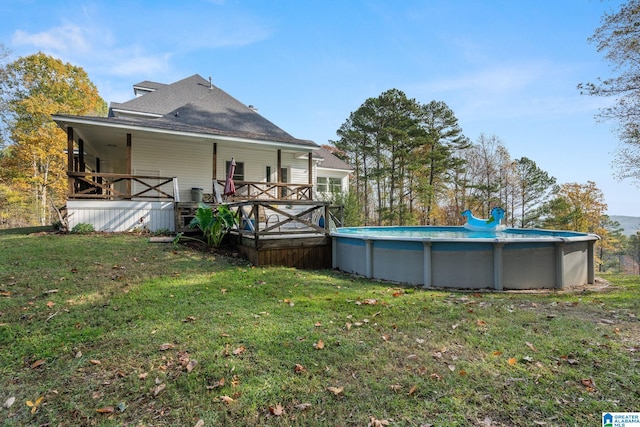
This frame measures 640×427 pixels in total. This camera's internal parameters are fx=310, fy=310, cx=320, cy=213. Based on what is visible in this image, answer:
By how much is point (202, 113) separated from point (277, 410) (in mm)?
15458

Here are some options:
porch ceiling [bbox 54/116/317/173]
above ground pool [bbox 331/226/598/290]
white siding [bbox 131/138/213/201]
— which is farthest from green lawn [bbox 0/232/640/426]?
white siding [bbox 131/138/213/201]

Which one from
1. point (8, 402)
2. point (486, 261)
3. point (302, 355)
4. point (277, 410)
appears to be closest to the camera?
point (277, 410)

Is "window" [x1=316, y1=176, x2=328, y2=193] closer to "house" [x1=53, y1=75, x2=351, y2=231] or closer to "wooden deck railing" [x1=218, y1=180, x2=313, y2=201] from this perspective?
"house" [x1=53, y1=75, x2=351, y2=231]

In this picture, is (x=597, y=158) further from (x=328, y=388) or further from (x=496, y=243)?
(x=328, y=388)

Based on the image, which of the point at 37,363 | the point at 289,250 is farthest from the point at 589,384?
the point at 289,250

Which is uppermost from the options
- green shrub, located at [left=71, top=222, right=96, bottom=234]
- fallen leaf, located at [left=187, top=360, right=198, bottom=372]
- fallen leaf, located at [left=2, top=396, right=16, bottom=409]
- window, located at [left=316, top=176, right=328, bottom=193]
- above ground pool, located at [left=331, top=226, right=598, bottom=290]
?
window, located at [left=316, top=176, right=328, bottom=193]

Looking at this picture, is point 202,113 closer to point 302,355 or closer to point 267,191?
point 267,191

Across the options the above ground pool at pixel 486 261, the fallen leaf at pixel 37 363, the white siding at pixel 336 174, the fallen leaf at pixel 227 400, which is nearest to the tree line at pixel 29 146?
the white siding at pixel 336 174

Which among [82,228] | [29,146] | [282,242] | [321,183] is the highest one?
[29,146]

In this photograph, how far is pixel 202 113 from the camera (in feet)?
50.0

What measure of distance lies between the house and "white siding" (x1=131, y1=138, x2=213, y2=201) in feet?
0.13

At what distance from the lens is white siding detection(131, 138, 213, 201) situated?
13883mm

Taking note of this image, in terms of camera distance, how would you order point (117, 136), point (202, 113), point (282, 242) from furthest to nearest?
1. point (202, 113)
2. point (117, 136)
3. point (282, 242)

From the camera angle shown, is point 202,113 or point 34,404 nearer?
point 34,404
